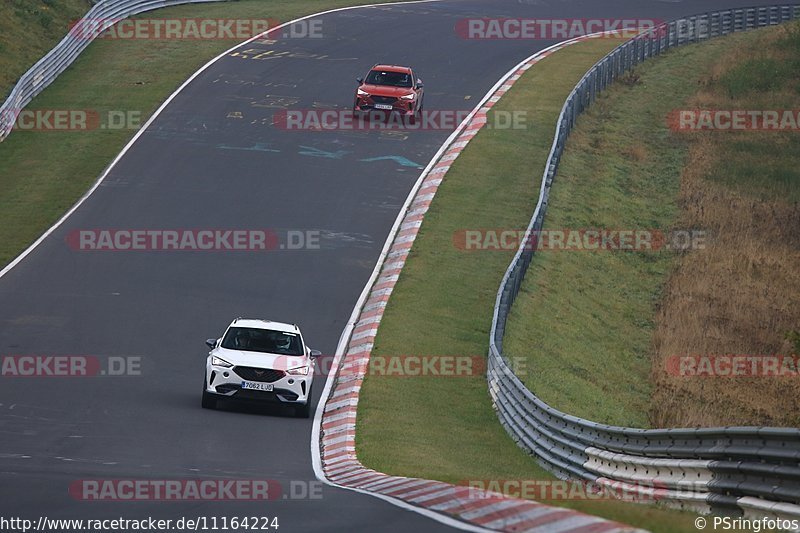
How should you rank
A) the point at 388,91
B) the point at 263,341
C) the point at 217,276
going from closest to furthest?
the point at 263,341
the point at 217,276
the point at 388,91

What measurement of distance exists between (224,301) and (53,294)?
138 inches

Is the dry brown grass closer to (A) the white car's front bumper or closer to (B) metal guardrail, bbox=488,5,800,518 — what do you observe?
(B) metal guardrail, bbox=488,5,800,518

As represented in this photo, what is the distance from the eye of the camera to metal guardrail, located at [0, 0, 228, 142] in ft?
132

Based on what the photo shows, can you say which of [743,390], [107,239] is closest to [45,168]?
[107,239]

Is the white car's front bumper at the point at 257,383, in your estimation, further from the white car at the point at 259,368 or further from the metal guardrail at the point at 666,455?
the metal guardrail at the point at 666,455

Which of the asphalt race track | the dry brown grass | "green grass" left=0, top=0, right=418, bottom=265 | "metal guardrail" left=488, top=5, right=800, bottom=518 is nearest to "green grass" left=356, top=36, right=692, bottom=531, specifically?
"metal guardrail" left=488, top=5, right=800, bottom=518

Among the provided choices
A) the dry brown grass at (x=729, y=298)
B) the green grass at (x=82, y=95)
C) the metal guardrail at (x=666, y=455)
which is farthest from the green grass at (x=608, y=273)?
the green grass at (x=82, y=95)

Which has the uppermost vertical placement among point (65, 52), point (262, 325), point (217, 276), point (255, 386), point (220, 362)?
point (65, 52)

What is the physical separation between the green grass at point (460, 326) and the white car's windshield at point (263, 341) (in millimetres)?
1655

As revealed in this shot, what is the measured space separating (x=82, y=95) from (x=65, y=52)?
4.04m

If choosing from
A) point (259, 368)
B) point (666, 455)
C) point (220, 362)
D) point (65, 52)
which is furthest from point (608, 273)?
point (65, 52)

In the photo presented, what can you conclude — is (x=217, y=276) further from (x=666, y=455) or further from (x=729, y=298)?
(x=666, y=455)

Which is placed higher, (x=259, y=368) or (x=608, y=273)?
(x=608, y=273)

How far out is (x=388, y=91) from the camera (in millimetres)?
41406
